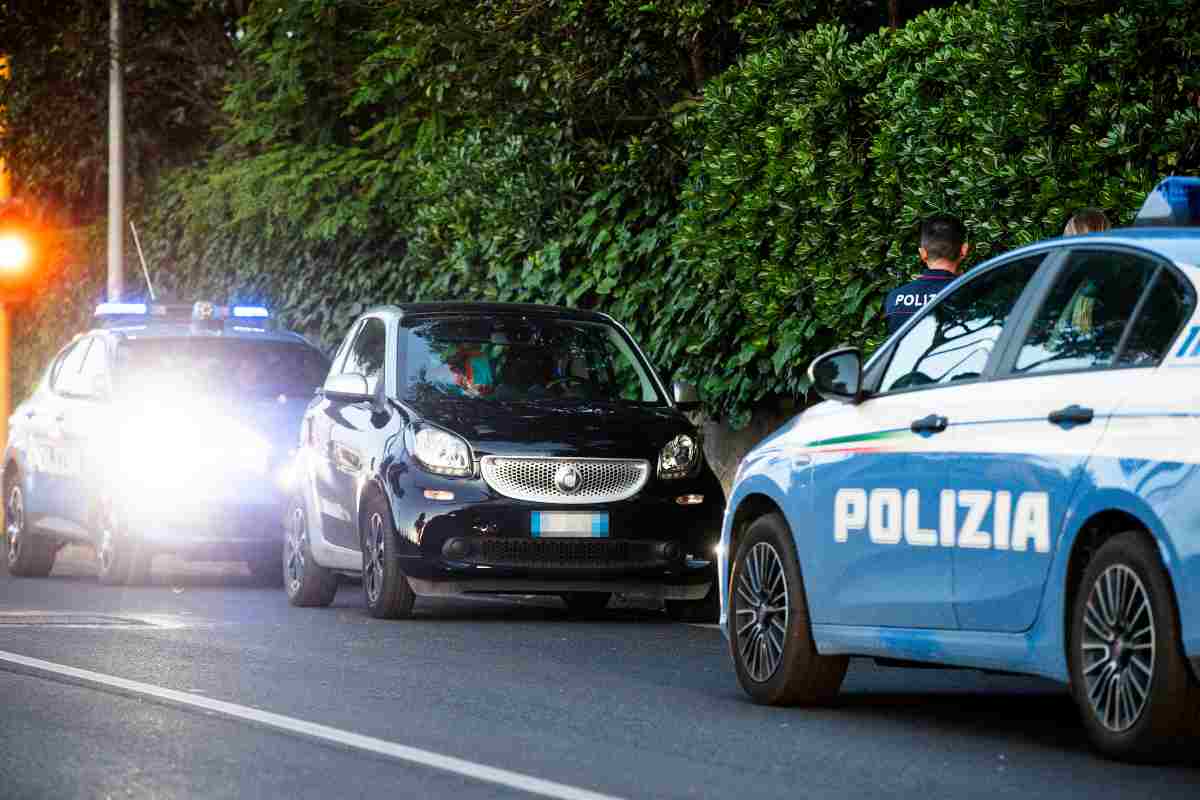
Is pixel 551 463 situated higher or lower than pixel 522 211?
lower

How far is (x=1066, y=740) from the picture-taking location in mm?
8656

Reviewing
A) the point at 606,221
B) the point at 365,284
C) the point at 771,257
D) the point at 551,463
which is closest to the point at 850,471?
the point at 551,463

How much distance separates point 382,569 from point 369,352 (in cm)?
161

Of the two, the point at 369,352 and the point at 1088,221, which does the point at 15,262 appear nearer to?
the point at 369,352

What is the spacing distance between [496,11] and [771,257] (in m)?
3.35

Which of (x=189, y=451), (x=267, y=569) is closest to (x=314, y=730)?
(x=189, y=451)

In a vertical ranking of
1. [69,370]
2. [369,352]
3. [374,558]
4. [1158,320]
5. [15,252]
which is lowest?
[374,558]

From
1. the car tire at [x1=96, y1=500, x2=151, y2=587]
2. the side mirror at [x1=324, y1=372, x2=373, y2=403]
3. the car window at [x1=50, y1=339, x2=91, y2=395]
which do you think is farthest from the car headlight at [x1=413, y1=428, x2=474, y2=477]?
the car window at [x1=50, y1=339, x2=91, y2=395]

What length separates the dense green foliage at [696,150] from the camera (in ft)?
43.0

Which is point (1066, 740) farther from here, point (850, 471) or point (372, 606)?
point (372, 606)

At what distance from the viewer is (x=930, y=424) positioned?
28.2 ft

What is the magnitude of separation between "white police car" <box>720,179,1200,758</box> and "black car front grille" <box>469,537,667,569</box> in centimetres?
353

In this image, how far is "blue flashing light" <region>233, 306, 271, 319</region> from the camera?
18.6m

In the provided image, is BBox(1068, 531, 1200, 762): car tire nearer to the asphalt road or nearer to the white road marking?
the asphalt road
